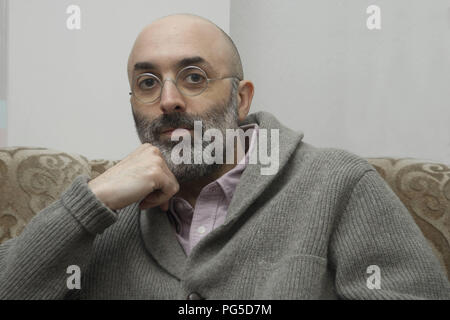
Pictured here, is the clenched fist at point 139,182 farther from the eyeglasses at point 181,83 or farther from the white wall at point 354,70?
the white wall at point 354,70

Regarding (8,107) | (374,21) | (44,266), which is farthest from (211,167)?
(8,107)

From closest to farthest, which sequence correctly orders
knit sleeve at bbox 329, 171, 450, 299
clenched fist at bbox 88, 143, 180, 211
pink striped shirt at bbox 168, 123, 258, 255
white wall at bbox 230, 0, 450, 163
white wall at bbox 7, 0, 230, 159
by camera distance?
1. knit sleeve at bbox 329, 171, 450, 299
2. clenched fist at bbox 88, 143, 180, 211
3. pink striped shirt at bbox 168, 123, 258, 255
4. white wall at bbox 230, 0, 450, 163
5. white wall at bbox 7, 0, 230, 159

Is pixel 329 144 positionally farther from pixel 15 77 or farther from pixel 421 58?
pixel 15 77

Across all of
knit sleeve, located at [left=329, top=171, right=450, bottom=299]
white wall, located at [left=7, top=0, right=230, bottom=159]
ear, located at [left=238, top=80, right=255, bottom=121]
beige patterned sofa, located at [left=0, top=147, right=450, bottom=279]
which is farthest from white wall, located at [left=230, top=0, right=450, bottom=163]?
knit sleeve, located at [left=329, top=171, right=450, bottom=299]

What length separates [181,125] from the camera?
102cm

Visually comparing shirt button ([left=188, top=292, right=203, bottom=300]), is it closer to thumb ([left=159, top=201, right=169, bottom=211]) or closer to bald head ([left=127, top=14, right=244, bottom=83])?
thumb ([left=159, top=201, right=169, bottom=211])

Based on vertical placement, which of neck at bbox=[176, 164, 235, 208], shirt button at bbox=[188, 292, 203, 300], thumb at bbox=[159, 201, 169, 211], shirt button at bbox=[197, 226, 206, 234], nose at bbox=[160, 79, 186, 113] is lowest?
shirt button at bbox=[188, 292, 203, 300]

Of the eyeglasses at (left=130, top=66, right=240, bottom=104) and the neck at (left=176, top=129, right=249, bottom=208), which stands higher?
the eyeglasses at (left=130, top=66, right=240, bottom=104)

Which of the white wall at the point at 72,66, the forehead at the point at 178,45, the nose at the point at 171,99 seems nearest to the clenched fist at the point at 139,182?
the nose at the point at 171,99

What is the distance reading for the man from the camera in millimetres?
814

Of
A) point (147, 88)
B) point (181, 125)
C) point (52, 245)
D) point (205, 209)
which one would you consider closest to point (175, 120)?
point (181, 125)

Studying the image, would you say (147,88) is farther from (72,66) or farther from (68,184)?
(72,66)

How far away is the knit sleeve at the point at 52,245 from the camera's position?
2.80ft

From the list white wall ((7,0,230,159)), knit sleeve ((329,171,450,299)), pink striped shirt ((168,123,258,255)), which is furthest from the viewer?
white wall ((7,0,230,159))
